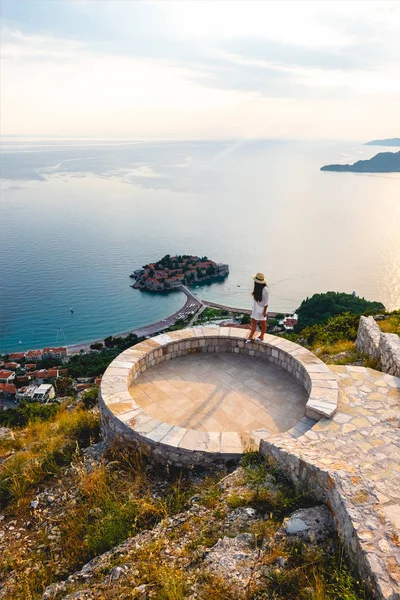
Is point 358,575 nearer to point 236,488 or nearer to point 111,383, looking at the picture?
point 236,488

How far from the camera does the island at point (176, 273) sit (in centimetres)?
8019

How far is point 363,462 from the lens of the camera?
458 cm

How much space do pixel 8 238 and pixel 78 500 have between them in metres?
115

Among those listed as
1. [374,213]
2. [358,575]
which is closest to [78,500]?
[358,575]

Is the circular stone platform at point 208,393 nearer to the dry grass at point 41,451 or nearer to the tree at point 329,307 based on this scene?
the dry grass at point 41,451

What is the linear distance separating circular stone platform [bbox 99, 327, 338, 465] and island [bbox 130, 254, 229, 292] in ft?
235

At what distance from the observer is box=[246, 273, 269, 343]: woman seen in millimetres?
7508

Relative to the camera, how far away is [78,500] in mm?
Answer: 4902

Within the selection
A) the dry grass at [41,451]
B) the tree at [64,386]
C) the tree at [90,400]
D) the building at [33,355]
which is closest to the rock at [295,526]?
the dry grass at [41,451]

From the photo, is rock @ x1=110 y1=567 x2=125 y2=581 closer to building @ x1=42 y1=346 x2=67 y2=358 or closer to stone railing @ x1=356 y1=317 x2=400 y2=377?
stone railing @ x1=356 y1=317 x2=400 y2=377

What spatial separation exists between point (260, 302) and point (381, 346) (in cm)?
272

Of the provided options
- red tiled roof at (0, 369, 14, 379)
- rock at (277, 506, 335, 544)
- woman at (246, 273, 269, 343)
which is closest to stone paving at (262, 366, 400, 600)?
rock at (277, 506, 335, 544)

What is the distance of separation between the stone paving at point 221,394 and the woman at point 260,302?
2.11ft

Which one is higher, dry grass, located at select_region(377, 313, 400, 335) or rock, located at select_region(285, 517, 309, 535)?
rock, located at select_region(285, 517, 309, 535)
